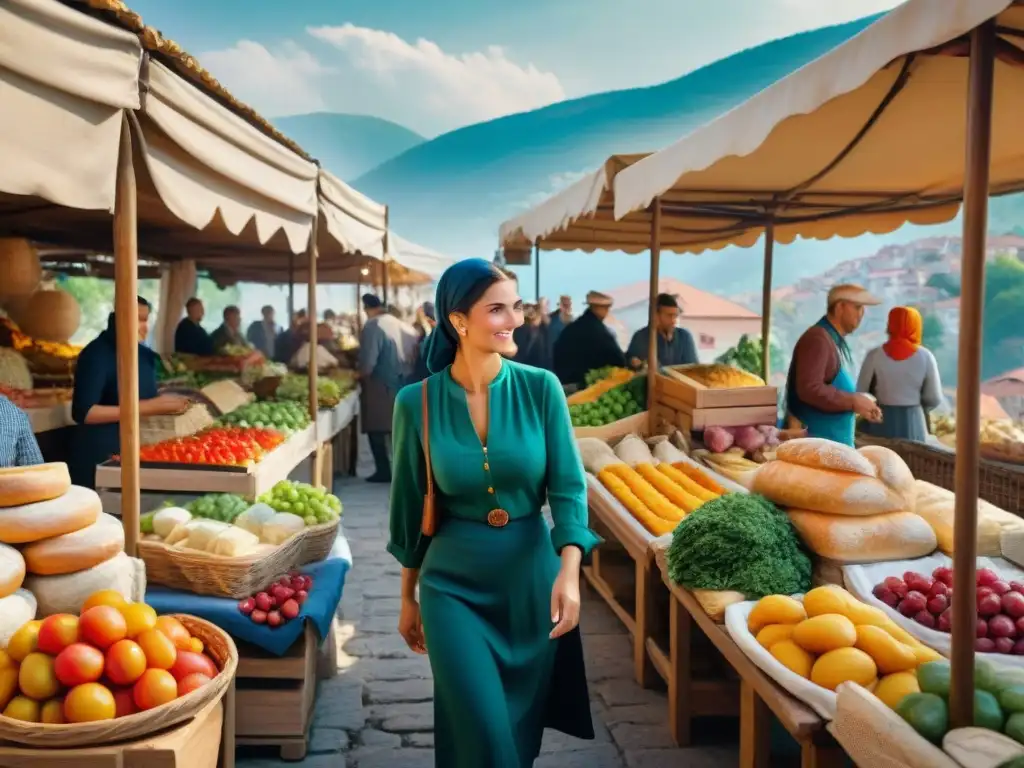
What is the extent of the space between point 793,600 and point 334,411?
20.5 ft

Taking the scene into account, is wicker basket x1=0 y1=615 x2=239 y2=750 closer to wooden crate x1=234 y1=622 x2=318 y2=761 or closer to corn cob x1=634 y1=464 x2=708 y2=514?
wooden crate x1=234 y1=622 x2=318 y2=761

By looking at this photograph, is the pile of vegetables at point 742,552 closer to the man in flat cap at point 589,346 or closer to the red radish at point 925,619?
the red radish at point 925,619

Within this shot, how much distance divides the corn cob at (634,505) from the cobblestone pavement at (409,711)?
2.73 feet

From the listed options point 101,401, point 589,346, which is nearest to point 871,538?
point 101,401

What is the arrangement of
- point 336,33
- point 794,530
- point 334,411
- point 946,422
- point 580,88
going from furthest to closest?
point 580,88, point 336,33, point 334,411, point 946,422, point 794,530

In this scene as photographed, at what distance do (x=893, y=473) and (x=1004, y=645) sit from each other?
1.04 metres

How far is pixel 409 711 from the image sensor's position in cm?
386

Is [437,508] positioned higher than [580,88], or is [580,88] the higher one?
[580,88]

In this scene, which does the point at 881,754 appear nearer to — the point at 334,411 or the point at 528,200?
the point at 334,411

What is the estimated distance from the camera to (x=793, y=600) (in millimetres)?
2797

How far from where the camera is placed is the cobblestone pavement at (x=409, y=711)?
134 inches

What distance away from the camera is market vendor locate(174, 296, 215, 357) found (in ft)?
37.6

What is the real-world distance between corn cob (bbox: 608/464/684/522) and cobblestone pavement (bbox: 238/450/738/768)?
0.88 m

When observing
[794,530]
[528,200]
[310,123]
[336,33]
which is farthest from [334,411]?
[310,123]
